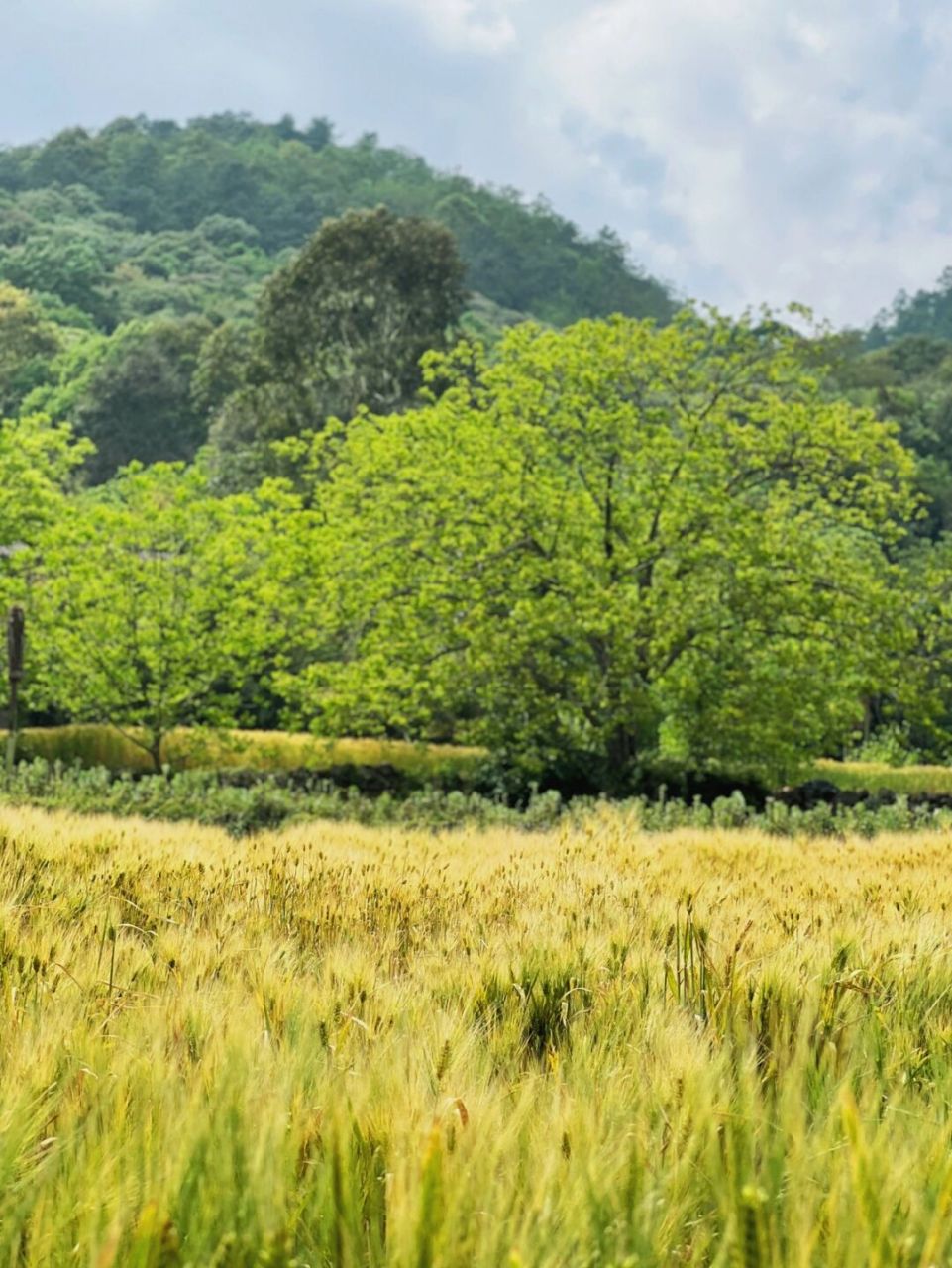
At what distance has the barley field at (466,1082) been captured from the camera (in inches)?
39.6

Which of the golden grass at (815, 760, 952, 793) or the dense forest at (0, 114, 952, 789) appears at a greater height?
the dense forest at (0, 114, 952, 789)

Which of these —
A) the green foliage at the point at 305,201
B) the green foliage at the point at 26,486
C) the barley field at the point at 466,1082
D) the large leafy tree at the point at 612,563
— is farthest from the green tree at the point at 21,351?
the barley field at the point at 466,1082

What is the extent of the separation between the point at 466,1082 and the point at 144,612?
1658 centimetres

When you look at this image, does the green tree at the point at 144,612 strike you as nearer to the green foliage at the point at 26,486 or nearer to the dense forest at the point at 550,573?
the dense forest at the point at 550,573

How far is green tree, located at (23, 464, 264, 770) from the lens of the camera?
55.1 ft

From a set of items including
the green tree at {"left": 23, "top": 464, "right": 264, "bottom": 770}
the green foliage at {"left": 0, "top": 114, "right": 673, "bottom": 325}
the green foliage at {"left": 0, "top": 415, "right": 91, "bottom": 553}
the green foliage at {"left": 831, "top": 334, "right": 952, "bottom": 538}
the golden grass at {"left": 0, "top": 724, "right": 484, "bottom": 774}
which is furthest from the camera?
the green foliage at {"left": 0, "top": 114, "right": 673, "bottom": 325}

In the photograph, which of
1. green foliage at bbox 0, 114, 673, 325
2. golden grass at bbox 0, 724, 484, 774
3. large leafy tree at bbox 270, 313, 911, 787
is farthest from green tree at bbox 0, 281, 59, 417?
large leafy tree at bbox 270, 313, 911, 787

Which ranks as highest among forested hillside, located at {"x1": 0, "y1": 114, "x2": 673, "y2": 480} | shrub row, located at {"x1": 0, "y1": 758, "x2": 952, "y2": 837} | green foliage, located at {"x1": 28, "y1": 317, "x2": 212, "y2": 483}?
forested hillside, located at {"x1": 0, "y1": 114, "x2": 673, "y2": 480}

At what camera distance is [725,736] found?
14.4 metres

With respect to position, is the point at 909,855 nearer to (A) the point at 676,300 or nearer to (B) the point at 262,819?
(B) the point at 262,819

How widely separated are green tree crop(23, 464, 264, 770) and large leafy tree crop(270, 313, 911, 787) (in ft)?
5.58

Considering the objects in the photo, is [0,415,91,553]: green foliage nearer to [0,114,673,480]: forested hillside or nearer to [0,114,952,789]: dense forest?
[0,114,952,789]: dense forest

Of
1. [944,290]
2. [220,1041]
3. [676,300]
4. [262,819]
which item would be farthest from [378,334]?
[944,290]

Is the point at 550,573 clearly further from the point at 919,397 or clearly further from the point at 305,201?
the point at 305,201
